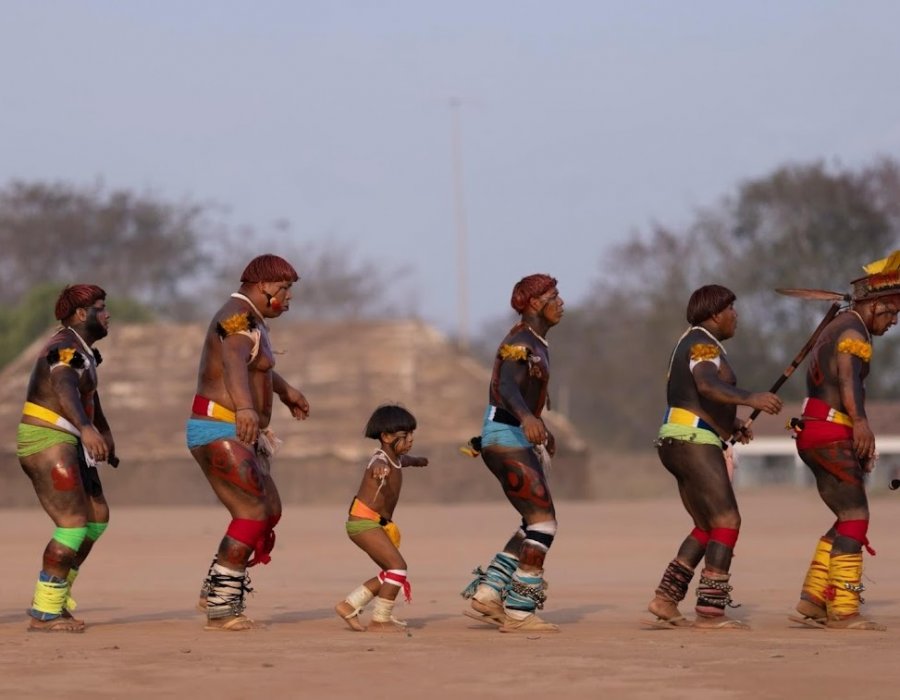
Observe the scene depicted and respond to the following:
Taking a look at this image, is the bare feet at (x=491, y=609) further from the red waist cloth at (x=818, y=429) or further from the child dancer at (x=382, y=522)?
the red waist cloth at (x=818, y=429)

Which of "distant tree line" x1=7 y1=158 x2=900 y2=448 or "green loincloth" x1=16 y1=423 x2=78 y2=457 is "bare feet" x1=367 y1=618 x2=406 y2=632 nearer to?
"green loincloth" x1=16 y1=423 x2=78 y2=457

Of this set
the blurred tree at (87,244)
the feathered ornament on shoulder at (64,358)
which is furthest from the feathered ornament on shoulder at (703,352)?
the blurred tree at (87,244)

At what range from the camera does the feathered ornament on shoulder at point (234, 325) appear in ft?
33.3

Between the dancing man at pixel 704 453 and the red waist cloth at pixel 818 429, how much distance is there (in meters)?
0.33

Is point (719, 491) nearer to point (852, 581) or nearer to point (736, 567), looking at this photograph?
point (852, 581)

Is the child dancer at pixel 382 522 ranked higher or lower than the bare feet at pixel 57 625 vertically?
higher

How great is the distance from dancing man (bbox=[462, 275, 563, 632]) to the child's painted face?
40 centimetres

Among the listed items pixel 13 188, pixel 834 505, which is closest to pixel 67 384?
pixel 834 505

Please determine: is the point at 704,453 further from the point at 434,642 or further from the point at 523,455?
the point at 434,642

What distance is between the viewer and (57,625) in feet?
33.7

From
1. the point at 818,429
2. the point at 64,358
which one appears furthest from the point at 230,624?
the point at 818,429

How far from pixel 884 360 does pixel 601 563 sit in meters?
44.5

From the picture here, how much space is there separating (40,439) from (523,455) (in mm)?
2723

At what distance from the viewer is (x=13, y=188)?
78000 millimetres
